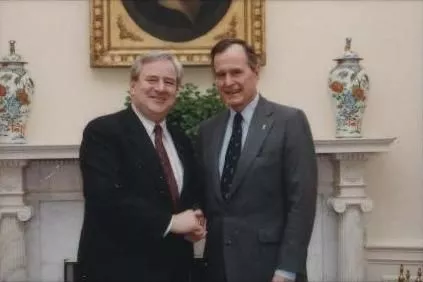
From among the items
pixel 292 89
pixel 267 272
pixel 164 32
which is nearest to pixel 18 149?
pixel 164 32

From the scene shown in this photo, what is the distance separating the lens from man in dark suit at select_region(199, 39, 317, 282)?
2.28 meters

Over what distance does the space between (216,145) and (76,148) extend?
6.33ft

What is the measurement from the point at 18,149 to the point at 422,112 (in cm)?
227

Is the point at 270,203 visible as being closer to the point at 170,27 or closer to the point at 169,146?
the point at 169,146

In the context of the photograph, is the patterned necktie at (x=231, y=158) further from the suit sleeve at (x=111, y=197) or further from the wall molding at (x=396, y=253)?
the wall molding at (x=396, y=253)

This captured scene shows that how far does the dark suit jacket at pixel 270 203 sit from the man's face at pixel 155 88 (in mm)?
274

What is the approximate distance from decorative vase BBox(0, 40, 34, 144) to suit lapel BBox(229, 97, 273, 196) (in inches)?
84.4

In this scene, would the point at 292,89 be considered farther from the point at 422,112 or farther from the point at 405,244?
the point at 405,244

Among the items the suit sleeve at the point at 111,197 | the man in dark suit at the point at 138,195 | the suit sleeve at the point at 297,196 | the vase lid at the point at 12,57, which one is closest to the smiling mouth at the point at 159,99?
the man in dark suit at the point at 138,195

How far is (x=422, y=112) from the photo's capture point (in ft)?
14.9

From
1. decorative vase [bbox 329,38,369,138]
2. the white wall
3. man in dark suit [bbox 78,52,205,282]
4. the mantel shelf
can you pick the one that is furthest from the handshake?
the white wall

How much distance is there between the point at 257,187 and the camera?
7.56 ft

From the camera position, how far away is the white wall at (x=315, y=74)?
4457 millimetres

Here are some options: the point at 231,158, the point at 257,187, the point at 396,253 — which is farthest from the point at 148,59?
the point at 396,253
